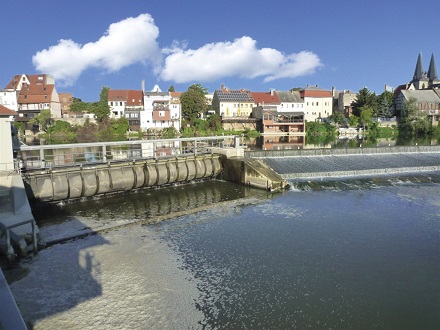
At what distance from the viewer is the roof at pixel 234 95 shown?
103938mm

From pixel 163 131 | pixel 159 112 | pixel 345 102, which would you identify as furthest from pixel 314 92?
pixel 163 131

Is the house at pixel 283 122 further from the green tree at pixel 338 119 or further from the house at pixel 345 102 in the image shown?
the house at pixel 345 102

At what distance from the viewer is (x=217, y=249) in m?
16.4

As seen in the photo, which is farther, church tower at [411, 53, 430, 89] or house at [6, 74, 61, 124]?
church tower at [411, 53, 430, 89]

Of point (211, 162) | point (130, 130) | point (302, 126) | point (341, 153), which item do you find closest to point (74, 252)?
point (211, 162)

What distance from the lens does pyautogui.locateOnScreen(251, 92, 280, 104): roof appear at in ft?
349

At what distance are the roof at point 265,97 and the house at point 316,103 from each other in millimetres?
10022

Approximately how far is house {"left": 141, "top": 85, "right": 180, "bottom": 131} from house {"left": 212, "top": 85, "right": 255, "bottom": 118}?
13.6 meters

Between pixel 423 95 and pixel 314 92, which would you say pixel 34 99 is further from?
pixel 423 95

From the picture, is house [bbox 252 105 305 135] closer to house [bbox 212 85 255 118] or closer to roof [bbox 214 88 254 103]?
house [bbox 212 85 255 118]

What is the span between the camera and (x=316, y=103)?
112 metres

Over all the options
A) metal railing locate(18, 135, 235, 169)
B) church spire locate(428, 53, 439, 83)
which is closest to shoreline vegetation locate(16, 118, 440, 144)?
metal railing locate(18, 135, 235, 169)

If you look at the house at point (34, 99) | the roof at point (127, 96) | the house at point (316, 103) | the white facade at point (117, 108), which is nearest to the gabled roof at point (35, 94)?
the house at point (34, 99)

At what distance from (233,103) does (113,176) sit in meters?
80.8
